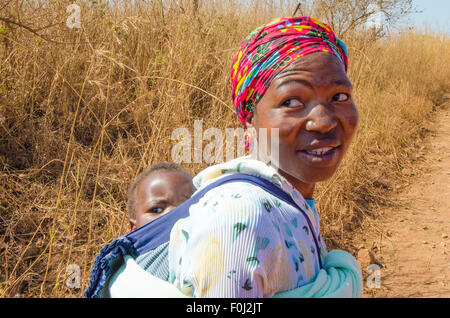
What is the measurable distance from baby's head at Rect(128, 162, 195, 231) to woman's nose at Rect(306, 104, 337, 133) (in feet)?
2.60

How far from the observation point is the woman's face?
3.74ft

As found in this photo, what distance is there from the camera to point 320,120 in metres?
1.13

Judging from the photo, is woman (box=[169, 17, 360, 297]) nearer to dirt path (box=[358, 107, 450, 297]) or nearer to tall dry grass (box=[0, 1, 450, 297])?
tall dry grass (box=[0, 1, 450, 297])

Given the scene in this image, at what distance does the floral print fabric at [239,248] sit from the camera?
0.83 meters

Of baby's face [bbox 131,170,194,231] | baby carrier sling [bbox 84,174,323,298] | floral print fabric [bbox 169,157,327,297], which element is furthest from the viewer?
baby's face [bbox 131,170,194,231]

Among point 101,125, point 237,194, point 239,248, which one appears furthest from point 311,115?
point 101,125

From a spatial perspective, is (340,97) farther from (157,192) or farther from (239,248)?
(157,192)

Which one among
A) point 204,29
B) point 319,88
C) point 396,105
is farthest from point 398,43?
point 319,88

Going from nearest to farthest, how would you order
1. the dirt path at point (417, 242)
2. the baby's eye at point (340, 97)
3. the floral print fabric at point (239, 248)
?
the floral print fabric at point (239, 248) → the baby's eye at point (340, 97) → the dirt path at point (417, 242)

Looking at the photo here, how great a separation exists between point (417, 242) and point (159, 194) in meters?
2.54

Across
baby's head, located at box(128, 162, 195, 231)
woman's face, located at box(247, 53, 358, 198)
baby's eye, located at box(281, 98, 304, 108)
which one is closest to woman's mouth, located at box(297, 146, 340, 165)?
woman's face, located at box(247, 53, 358, 198)

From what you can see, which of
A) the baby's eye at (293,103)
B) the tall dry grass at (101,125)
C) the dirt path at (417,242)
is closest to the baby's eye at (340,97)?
the baby's eye at (293,103)

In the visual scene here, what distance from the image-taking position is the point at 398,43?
27.2 feet

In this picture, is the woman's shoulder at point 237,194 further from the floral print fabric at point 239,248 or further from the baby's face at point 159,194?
the baby's face at point 159,194
